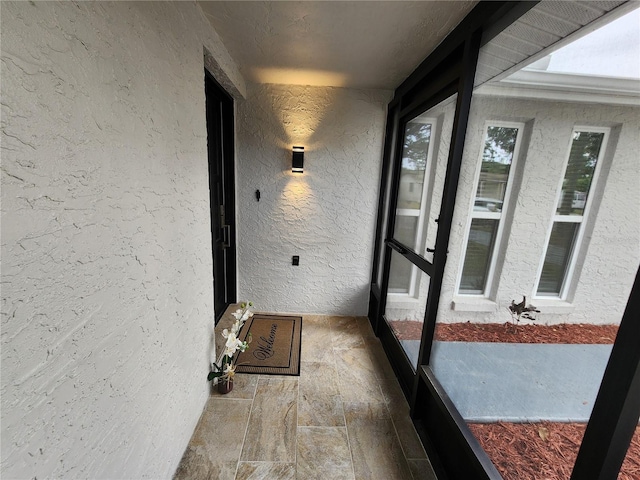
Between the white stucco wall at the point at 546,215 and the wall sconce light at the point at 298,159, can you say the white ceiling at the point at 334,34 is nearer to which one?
the white stucco wall at the point at 546,215

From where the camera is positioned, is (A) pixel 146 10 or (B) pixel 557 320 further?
(B) pixel 557 320

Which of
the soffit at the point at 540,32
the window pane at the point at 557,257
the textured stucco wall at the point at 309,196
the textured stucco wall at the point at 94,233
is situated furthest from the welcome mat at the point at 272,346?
the soffit at the point at 540,32

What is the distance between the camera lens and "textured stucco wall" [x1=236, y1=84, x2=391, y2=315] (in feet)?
8.21

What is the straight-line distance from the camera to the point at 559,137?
1.03 m

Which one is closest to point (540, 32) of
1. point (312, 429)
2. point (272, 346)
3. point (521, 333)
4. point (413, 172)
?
point (413, 172)

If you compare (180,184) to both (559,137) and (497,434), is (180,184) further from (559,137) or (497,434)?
(497,434)

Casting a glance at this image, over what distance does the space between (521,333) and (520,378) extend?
0.19m

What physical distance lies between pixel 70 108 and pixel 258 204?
6.68ft

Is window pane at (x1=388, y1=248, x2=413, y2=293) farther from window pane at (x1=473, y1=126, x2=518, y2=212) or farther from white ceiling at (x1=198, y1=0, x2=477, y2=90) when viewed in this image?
white ceiling at (x1=198, y1=0, x2=477, y2=90)

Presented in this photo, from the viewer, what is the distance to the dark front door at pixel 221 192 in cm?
229

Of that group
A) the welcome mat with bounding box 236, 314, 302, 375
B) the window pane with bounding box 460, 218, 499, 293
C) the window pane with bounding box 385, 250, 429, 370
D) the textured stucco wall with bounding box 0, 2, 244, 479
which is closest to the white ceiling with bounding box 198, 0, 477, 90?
the textured stucco wall with bounding box 0, 2, 244, 479

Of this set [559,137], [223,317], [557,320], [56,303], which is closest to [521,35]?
[559,137]

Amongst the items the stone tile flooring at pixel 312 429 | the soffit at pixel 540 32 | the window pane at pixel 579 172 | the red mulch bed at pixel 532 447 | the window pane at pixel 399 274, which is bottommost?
the stone tile flooring at pixel 312 429

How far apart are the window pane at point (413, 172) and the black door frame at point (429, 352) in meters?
0.09
